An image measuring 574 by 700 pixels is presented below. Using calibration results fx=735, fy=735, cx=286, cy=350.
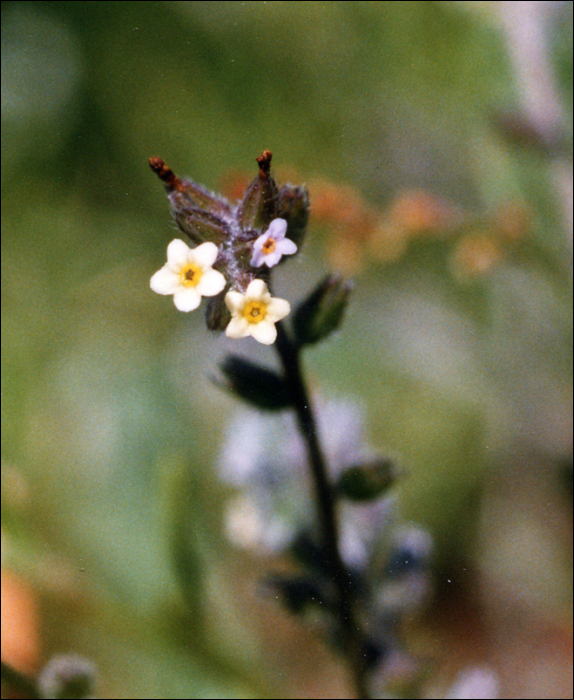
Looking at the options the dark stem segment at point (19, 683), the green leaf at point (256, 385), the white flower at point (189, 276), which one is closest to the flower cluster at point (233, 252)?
the white flower at point (189, 276)

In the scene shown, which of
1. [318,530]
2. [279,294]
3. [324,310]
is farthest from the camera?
[279,294]

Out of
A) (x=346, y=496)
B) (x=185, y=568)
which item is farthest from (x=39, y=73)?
(x=346, y=496)

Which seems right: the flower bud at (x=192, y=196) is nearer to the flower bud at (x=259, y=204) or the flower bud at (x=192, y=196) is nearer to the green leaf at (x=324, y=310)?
the flower bud at (x=259, y=204)

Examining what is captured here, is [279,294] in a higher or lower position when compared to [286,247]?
higher

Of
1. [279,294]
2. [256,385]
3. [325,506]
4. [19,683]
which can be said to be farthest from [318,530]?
[279,294]

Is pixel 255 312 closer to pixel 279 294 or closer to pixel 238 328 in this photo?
pixel 238 328

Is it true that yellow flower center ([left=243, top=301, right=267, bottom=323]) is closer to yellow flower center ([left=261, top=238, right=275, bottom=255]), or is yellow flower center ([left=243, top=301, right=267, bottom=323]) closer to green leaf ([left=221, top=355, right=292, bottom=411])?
yellow flower center ([left=261, top=238, right=275, bottom=255])
